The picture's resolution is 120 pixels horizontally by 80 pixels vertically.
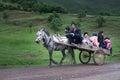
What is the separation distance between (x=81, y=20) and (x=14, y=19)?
24.8 meters

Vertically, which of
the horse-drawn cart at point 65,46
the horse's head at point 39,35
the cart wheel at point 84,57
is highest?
the horse's head at point 39,35

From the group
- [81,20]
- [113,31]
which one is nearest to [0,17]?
[81,20]

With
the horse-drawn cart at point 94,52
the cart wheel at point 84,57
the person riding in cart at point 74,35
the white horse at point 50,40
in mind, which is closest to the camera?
the white horse at point 50,40

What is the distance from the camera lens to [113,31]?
256 feet

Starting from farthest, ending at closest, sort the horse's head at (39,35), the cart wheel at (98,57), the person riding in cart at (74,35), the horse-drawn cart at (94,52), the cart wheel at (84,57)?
the cart wheel at (84,57), the cart wheel at (98,57), the horse-drawn cart at (94,52), the person riding in cart at (74,35), the horse's head at (39,35)

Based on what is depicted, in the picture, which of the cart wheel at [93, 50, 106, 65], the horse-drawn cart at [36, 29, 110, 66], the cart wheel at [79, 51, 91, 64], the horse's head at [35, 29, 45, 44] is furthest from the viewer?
the cart wheel at [79, 51, 91, 64]

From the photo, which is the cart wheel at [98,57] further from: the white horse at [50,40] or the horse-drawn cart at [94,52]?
the white horse at [50,40]

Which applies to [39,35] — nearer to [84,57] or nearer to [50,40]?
[50,40]

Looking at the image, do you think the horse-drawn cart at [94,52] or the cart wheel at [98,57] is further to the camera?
the cart wheel at [98,57]

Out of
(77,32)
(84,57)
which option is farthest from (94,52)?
(77,32)

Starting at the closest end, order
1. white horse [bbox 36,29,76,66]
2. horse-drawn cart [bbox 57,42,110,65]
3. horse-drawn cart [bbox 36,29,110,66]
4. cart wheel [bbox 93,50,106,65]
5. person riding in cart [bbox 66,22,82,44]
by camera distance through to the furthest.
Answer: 1. white horse [bbox 36,29,76,66]
2. horse-drawn cart [bbox 36,29,110,66]
3. person riding in cart [bbox 66,22,82,44]
4. horse-drawn cart [bbox 57,42,110,65]
5. cart wheel [bbox 93,50,106,65]

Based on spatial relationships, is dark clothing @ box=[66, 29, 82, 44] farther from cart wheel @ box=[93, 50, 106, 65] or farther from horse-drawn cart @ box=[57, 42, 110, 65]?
cart wheel @ box=[93, 50, 106, 65]

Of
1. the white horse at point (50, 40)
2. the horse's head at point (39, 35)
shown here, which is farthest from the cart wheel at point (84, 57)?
the horse's head at point (39, 35)

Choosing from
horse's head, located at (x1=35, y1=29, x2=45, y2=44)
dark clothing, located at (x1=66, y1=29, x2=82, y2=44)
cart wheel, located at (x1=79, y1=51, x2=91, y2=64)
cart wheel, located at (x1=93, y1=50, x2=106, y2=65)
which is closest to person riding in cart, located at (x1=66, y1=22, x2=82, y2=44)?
dark clothing, located at (x1=66, y1=29, x2=82, y2=44)
